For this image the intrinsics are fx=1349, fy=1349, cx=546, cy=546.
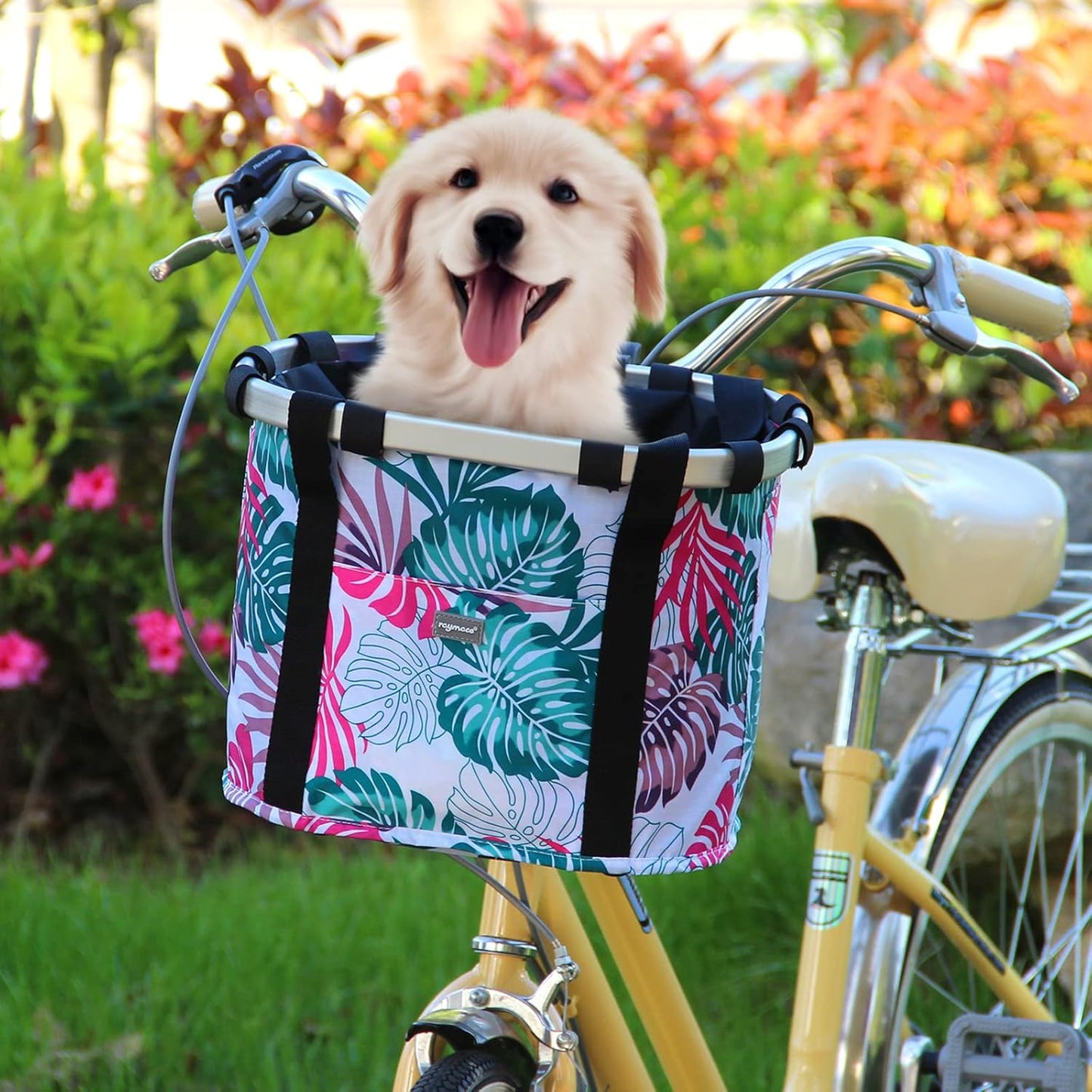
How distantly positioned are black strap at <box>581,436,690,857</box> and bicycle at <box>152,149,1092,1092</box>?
0.18 m

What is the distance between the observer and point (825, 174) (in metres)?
3.88

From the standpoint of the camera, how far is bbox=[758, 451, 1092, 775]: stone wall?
2.99m

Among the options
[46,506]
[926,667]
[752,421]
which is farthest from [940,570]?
[46,506]

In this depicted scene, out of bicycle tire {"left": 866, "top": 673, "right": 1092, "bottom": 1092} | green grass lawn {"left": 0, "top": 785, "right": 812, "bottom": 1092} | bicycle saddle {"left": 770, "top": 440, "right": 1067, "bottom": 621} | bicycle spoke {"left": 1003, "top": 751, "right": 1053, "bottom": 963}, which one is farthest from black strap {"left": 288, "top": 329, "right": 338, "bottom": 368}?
bicycle spoke {"left": 1003, "top": 751, "right": 1053, "bottom": 963}

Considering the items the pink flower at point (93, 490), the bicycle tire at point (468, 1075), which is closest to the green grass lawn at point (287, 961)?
the pink flower at point (93, 490)

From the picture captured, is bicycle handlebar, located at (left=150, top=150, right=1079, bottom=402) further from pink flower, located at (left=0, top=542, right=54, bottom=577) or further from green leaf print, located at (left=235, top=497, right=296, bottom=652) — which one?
pink flower, located at (left=0, top=542, right=54, bottom=577)

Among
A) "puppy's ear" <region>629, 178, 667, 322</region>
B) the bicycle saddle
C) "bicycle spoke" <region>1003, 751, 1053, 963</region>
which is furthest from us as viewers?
"bicycle spoke" <region>1003, 751, 1053, 963</region>

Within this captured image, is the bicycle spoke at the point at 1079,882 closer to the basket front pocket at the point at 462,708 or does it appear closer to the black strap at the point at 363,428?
the basket front pocket at the point at 462,708

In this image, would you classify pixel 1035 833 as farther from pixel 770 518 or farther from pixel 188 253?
pixel 188 253

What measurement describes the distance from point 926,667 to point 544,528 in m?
2.22

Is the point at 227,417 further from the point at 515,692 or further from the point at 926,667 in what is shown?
the point at 515,692

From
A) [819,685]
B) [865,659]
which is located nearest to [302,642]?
[865,659]

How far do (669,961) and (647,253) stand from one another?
83 cm

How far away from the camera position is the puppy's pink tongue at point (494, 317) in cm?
104
